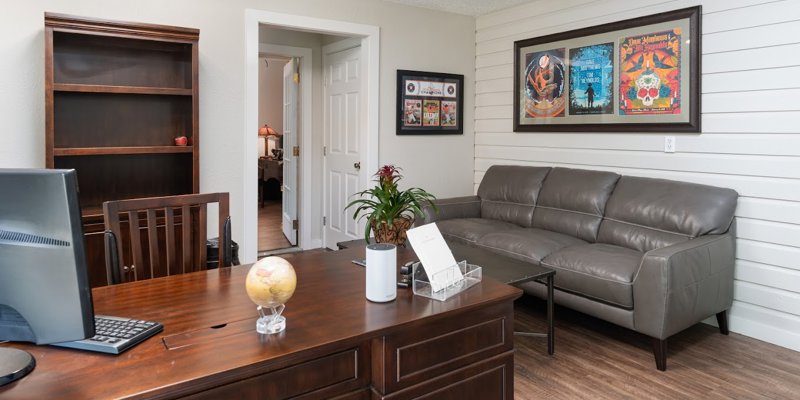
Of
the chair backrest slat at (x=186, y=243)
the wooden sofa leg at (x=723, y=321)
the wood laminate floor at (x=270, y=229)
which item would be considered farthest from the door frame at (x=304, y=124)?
the wooden sofa leg at (x=723, y=321)

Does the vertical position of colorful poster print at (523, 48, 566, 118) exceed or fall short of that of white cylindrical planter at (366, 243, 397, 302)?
it exceeds it

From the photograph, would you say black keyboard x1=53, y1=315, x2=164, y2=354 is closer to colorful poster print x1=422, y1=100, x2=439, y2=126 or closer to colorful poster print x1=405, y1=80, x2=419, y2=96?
colorful poster print x1=405, y1=80, x2=419, y2=96

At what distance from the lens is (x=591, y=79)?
4.17 meters

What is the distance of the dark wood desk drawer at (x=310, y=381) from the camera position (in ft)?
3.84

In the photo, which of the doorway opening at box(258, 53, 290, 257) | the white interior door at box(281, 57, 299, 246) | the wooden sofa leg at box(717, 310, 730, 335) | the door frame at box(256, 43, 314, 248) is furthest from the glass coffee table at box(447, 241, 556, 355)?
the doorway opening at box(258, 53, 290, 257)

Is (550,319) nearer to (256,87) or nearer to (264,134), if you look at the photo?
(256,87)

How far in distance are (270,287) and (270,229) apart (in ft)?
18.7

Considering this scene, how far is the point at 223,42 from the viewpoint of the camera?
12.9 ft

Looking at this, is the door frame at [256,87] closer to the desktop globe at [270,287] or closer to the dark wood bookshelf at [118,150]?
the dark wood bookshelf at [118,150]

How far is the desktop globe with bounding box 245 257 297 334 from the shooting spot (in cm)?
129

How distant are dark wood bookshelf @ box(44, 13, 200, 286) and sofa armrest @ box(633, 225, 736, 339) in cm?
275

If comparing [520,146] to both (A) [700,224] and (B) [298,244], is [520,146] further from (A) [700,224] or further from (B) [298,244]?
(B) [298,244]

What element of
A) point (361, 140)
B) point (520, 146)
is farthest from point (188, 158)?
point (520, 146)

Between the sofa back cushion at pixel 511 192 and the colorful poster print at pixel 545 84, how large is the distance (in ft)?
1.67
